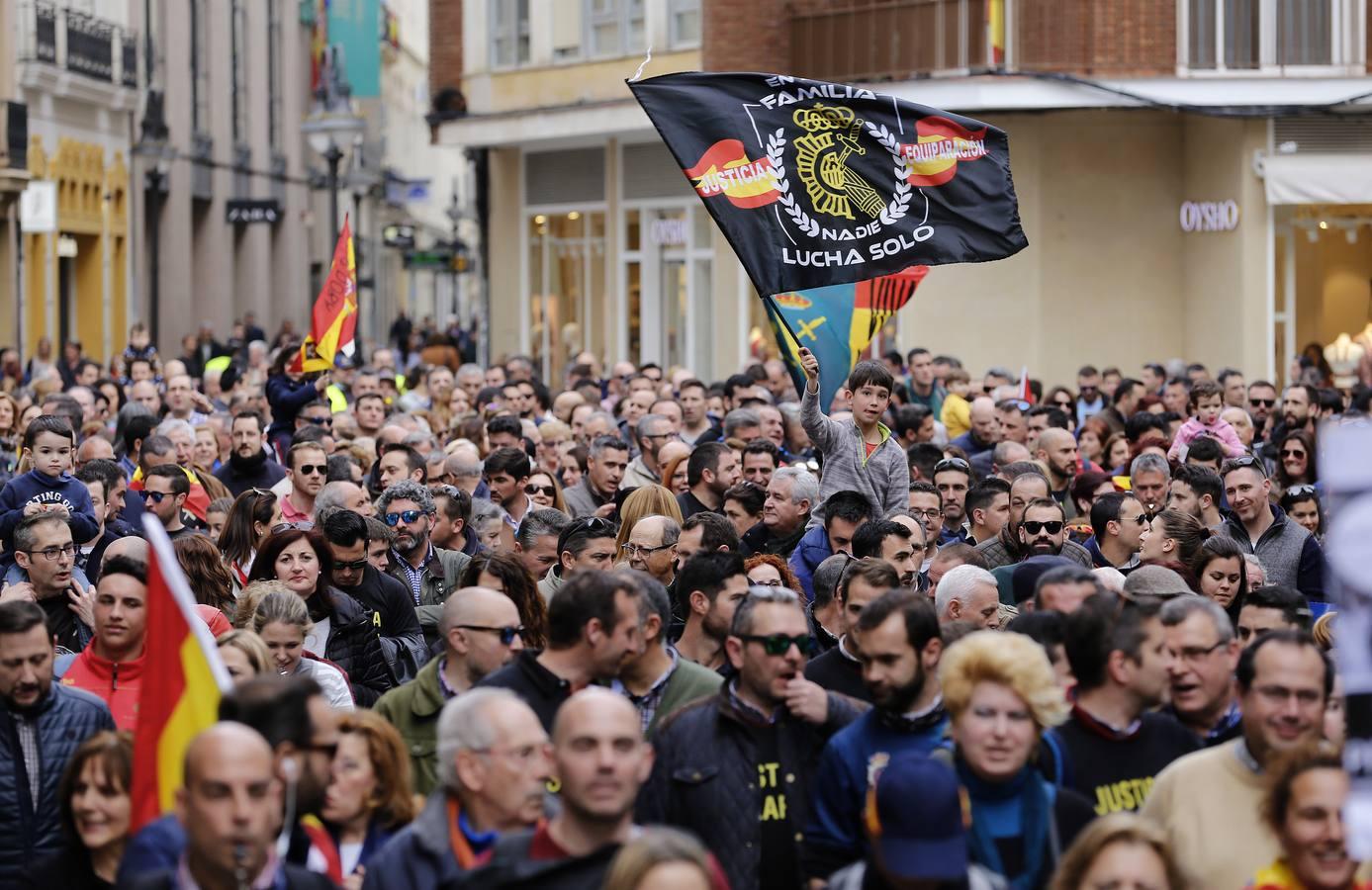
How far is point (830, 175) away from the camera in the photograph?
1130 centimetres

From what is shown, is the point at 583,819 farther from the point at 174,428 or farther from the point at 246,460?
the point at 174,428

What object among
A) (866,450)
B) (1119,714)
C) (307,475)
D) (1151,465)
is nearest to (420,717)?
(1119,714)

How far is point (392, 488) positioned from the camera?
1152 centimetres

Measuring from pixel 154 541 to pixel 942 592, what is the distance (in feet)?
12.1

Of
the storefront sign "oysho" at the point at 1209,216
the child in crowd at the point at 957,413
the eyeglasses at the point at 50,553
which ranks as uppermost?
the storefront sign "oysho" at the point at 1209,216

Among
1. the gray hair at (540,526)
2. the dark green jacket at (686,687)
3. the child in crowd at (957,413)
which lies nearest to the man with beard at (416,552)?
the gray hair at (540,526)

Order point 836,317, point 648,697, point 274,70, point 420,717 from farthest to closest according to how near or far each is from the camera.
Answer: point 274,70 → point 836,317 → point 420,717 → point 648,697

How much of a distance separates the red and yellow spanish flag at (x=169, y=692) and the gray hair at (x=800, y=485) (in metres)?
5.81

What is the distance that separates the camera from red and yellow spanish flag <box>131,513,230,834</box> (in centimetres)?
577

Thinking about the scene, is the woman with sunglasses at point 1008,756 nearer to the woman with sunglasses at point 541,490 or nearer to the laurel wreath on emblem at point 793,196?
the laurel wreath on emblem at point 793,196

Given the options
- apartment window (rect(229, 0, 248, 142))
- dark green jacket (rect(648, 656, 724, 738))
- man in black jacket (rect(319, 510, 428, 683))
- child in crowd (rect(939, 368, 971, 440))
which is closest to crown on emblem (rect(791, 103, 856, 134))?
man in black jacket (rect(319, 510, 428, 683))

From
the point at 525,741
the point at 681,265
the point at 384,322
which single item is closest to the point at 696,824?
the point at 525,741

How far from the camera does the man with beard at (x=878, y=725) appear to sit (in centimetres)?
637

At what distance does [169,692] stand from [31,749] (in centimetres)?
165
